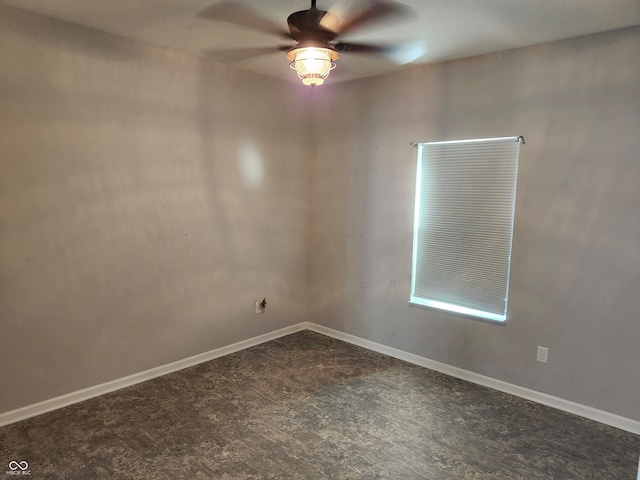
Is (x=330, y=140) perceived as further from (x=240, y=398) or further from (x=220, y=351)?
(x=240, y=398)

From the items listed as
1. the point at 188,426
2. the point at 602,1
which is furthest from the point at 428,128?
the point at 188,426

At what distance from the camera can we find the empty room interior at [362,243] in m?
2.40

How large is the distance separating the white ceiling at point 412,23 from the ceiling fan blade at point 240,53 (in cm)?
3

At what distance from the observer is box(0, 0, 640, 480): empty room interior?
7.86 feet

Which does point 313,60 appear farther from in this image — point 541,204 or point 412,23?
point 541,204

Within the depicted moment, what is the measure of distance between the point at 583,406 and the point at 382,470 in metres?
1.59

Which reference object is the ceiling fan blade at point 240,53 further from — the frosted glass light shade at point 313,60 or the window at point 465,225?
the window at point 465,225

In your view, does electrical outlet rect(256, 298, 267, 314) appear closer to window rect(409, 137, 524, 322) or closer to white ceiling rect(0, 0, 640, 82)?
window rect(409, 137, 524, 322)

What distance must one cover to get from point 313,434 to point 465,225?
194cm

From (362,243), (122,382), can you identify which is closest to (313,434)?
(122,382)

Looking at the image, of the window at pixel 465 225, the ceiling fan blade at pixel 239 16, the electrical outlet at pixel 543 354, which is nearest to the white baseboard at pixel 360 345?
the electrical outlet at pixel 543 354

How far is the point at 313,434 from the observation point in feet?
8.38

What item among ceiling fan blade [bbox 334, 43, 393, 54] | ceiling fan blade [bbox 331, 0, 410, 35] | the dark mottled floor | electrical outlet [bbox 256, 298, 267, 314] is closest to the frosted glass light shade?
ceiling fan blade [bbox 331, 0, 410, 35]

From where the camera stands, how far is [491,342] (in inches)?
127
